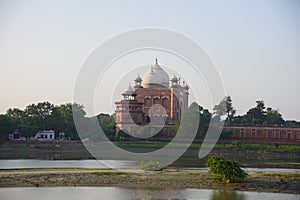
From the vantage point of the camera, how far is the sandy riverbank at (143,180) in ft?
69.8

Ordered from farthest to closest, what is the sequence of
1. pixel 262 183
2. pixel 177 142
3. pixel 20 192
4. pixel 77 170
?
pixel 177 142, pixel 77 170, pixel 262 183, pixel 20 192

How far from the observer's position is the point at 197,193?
19891 millimetres

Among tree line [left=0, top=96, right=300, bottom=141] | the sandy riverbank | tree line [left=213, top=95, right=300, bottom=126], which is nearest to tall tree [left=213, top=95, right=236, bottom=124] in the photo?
tree line [left=213, top=95, right=300, bottom=126]

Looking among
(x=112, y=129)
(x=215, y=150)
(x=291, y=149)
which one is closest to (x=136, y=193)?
(x=215, y=150)

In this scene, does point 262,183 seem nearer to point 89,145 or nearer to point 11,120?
point 89,145

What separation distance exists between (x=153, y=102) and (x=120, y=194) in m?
34.5

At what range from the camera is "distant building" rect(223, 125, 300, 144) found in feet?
162

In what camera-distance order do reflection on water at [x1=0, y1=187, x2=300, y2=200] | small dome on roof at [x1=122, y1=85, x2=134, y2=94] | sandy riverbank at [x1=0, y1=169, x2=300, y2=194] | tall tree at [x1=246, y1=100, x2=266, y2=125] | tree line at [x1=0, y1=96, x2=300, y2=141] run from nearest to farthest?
reflection on water at [x1=0, y1=187, x2=300, y2=200]
sandy riverbank at [x1=0, y1=169, x2=300, y2=194]
tree line at [x1=0, y1=96, x2=300, y2=141]
small dome on roof at [x1=122, y1=85, x2=134, y2=94]
tall tree at [x1=246, y1=100, x2=266, y2=125]

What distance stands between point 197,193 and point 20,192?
21.1 feet

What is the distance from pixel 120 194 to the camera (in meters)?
19.5

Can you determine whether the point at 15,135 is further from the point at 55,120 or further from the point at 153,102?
the point at 153,102

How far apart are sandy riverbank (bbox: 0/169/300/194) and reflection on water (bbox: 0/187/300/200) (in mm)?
828

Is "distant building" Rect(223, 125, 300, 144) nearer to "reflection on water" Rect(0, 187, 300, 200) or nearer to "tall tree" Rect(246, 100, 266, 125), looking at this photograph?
"tall tree" Rect(246, 100, 266, 125)

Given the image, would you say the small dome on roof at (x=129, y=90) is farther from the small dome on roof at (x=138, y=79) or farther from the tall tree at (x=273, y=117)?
the tall tree at (x=273, y=117)
